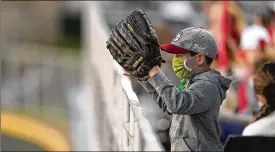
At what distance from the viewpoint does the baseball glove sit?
620 cm

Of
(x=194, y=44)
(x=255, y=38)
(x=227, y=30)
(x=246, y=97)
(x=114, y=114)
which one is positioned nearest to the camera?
(x=194, y=44)

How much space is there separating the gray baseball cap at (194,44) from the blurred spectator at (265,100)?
48.9 inches

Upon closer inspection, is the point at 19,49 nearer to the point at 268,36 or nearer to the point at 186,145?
the point at 268,36

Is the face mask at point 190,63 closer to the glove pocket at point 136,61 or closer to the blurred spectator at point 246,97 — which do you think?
the glove pocket at point 136,61

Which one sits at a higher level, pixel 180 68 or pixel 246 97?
pixel 180 68

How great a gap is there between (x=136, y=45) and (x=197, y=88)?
438mm

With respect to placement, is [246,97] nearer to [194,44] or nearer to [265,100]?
[265,100]

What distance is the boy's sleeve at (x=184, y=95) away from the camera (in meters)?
6.12

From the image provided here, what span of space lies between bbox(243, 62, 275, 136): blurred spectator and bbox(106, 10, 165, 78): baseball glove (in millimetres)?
1500

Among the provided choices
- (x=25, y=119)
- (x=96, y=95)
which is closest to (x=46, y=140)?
(x=25, y=119)

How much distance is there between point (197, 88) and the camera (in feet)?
20.5

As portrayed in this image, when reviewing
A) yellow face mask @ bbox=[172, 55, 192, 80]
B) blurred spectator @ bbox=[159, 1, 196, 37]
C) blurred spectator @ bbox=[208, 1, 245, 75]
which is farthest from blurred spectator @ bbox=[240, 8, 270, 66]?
yellow face mask @ bbox=[172, 55, 192, 80]

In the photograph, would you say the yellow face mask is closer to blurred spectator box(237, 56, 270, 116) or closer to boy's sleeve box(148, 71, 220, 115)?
boy's sleeve box(148, 71, 220, 115)

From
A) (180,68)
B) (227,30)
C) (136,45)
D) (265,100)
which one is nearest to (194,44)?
(180,68)
